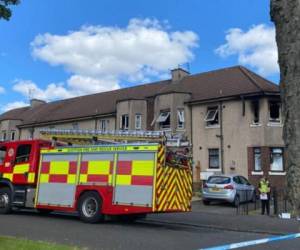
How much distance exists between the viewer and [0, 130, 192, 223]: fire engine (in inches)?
542

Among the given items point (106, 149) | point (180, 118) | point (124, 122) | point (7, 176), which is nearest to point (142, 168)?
point (106, 149)

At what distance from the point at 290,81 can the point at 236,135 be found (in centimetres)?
2706

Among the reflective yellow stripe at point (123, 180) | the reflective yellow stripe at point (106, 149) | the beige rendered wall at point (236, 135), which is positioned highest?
the beige rendered wall at point (236, 135)

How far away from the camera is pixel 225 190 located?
2292cm

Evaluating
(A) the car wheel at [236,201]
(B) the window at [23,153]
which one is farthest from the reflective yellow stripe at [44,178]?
(A) the car wheel at [236,201]

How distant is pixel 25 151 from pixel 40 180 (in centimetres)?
133

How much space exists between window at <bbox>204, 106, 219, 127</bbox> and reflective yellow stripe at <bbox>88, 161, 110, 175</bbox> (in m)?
17.4

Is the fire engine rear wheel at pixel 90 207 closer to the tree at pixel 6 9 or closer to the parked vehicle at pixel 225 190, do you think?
the tree at pixel 6 9

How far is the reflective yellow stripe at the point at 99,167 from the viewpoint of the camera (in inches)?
575

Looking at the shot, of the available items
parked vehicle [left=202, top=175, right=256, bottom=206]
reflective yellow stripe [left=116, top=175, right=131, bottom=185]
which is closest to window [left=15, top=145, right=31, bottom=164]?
reflective yellow stripe [left=116, top=175, right=131, bottom=185]

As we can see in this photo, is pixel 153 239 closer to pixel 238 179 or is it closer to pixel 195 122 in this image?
pixel 238 179

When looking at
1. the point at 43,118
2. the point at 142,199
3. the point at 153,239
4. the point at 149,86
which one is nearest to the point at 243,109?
the point at 149,86

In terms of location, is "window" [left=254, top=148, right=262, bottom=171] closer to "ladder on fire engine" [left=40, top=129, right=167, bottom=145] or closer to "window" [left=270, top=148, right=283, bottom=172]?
"window" [left=270, top=148, right=283, bottom=172]

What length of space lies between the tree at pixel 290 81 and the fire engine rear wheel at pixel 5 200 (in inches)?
583
